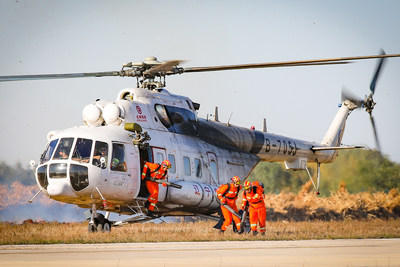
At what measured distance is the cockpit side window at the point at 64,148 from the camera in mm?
15898

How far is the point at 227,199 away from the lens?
17.6 m

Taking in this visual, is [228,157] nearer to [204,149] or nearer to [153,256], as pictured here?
[204,149]

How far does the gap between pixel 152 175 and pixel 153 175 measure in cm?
3

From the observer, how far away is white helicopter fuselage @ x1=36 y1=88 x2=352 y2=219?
15.8m

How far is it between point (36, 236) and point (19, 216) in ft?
26.6

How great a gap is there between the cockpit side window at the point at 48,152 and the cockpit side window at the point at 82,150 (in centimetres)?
65

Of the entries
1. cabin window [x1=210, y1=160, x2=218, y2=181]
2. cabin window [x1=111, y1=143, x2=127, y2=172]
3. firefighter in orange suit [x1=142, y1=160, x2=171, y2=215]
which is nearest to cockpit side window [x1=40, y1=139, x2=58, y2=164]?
cabin window [x1=111, y1=143, x2=127, y2=172]

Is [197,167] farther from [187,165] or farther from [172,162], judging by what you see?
[172,162]

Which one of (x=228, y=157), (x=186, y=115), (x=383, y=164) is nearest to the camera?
(x=186, y=115)

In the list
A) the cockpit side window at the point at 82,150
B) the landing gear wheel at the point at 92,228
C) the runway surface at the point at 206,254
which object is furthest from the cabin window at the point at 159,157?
the runway surface at the point at 206,254

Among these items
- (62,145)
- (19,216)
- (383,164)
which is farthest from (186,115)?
(383,164)

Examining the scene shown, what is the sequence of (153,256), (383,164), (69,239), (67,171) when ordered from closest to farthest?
(153,256)
(69,239)
(67,171)
(383,164)

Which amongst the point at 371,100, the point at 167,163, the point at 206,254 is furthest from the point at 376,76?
the point at 206,254

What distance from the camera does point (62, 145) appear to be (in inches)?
633
